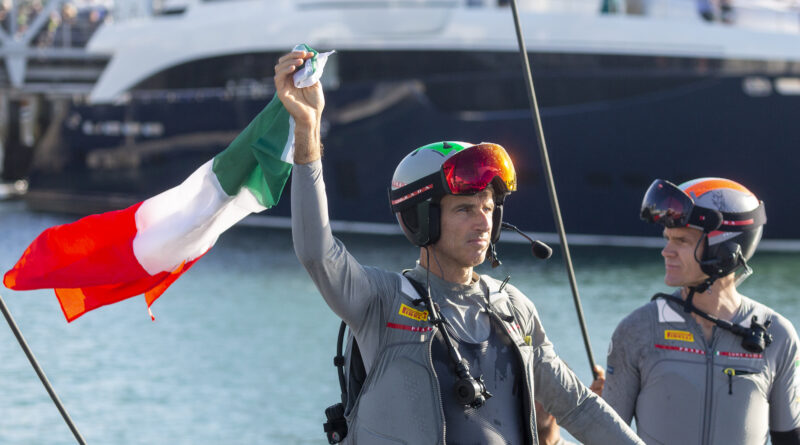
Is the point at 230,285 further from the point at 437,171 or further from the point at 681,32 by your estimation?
the point at 437,171

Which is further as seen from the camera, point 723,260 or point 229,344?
point 229,344

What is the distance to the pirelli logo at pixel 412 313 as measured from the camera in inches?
88.4

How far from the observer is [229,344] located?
11.0m

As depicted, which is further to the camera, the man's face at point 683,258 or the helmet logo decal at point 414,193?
the man's face at point 683,258

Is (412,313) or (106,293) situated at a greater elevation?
(412,313)

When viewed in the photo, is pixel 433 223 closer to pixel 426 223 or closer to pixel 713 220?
pixel 426 223

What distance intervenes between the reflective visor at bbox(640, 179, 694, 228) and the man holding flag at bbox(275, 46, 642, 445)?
79cm

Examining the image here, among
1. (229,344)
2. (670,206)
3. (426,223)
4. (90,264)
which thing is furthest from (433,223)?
(229,344)

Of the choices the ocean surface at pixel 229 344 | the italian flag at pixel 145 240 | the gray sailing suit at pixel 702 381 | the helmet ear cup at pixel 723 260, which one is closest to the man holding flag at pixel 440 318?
the italian flag at pixel 145 240

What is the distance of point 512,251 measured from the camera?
17.1 m

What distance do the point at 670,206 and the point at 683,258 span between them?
138 millimetres

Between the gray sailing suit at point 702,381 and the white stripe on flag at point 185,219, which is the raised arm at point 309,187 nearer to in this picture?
the white stripe on flag at point 185,219

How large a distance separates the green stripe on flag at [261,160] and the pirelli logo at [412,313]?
0.36m

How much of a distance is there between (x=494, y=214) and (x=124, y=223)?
89cm
